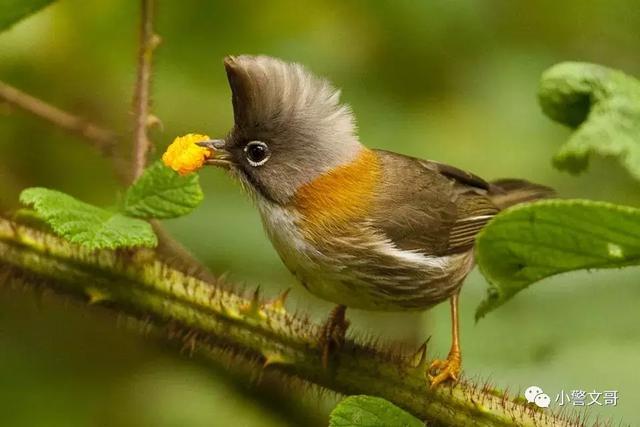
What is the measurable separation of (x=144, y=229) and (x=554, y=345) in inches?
54.9

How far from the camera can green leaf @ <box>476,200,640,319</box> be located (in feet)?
4.92

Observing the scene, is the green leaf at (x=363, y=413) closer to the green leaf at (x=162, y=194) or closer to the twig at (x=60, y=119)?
the green leaf at (x=162, y=194)

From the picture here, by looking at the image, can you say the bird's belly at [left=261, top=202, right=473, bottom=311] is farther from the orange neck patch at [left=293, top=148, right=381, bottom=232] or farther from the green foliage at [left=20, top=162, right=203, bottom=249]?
the green foliage at [left=20, top=162, right=203, bottom=249]

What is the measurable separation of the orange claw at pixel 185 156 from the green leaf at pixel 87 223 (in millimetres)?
160

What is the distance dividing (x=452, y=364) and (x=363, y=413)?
84 centimetres

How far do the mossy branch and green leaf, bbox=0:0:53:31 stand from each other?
54 centimetres

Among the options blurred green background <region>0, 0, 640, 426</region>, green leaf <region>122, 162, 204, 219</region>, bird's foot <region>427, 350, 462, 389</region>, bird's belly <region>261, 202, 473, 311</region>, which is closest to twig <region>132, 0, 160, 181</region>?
green leaf <region>122, 162, 204, 219</region>

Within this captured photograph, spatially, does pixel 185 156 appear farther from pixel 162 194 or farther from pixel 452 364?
pixel 452 364

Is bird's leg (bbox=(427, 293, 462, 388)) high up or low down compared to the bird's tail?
down

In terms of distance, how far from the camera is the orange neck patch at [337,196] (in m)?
2.57

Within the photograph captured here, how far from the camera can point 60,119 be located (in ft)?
9.42

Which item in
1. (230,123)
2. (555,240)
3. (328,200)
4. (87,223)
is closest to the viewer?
(555,240)

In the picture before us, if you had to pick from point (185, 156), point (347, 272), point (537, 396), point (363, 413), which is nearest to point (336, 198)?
point (347, 272)

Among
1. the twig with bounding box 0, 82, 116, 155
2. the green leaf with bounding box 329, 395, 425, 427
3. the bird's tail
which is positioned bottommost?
the green leaf with bounding box 329, 395, 425, 427
